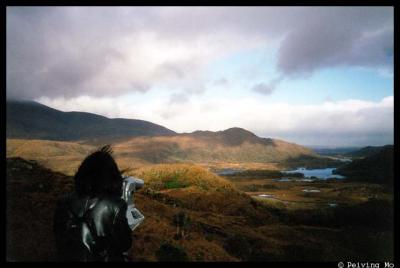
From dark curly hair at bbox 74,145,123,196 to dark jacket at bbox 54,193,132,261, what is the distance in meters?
0.12

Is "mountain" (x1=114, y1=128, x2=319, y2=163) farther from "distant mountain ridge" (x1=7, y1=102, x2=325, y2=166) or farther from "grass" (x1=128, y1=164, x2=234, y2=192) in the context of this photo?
"grass" (x1=128, y1=164, x2=234, y2=192)

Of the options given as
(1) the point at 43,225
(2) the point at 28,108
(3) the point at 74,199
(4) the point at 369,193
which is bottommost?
(4) the point at 369,193

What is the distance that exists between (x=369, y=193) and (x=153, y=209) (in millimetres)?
30445

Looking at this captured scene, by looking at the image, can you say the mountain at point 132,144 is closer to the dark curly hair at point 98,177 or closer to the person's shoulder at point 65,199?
the dark curly hair at point 98,177

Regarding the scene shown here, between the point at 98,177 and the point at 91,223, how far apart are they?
0.48 meters

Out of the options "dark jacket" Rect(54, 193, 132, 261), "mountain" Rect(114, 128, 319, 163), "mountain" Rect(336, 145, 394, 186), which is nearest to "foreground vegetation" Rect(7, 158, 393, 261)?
"dark jacket" Rect(54, 193, 132, 261)

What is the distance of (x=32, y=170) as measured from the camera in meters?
12.0

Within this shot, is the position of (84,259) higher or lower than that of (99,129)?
lower

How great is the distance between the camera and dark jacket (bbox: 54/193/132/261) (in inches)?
124

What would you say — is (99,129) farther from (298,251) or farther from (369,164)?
(298,251)

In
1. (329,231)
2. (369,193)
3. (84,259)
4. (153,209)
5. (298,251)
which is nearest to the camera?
(84,259)

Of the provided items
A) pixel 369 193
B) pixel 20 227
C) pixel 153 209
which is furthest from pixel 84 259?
pixel 369 193

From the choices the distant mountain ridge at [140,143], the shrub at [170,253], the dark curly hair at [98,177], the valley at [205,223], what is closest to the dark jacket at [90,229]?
the dark curly hair at [98,177]

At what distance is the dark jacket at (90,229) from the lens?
3.14m
